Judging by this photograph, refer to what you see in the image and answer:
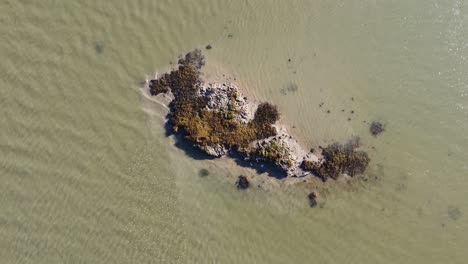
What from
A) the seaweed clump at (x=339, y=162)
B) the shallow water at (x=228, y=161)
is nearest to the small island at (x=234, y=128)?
the seaweed clump at (x=339, y=162)

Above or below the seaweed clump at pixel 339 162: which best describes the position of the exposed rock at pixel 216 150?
below

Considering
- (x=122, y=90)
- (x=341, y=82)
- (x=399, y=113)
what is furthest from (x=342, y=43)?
(x=122, y=90)

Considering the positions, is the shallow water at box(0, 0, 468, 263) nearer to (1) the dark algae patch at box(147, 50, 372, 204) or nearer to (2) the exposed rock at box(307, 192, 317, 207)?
(2) the exposed rock at box(307, 192, 317, 207)

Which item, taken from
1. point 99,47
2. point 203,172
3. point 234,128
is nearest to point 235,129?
point 234,128

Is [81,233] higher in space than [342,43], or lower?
lower

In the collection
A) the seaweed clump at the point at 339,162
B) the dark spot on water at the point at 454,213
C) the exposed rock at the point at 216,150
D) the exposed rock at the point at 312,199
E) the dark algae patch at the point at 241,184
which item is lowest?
the dark algae patch at the point at 241,184

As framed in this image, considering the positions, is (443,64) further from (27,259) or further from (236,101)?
(27,259)

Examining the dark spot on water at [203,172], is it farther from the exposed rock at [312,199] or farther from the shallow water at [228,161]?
the exposed rock at [312,199]
